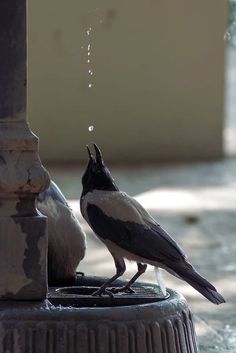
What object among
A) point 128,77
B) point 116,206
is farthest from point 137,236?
Result: point 128,77

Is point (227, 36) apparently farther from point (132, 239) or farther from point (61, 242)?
point (132, 239)

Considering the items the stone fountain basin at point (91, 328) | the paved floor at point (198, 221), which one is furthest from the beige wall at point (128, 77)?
the stone fountain basin at point (91, 328)

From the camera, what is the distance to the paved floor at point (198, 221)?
19.8 ft

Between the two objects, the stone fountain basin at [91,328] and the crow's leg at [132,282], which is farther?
the crow's leg at [132,282]

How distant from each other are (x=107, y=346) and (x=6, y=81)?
0.88 meters

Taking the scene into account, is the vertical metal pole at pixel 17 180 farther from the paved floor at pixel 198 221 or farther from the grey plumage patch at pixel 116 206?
the paved floor at pixel 198 221

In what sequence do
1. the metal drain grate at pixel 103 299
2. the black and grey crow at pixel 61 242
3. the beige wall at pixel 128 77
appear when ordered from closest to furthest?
the metal drain grate at pixel 103 299 < the black and grey crow at pixel 61 242 < the beige wall at pixel 128 77

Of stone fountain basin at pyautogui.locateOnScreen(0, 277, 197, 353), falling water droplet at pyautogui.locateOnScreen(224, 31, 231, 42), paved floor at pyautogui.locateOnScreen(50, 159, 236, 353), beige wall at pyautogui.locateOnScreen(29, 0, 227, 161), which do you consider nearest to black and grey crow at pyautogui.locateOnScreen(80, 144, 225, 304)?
stone fountain basin at pyautogui.locateOnScreen(0, 277, 197, 353)

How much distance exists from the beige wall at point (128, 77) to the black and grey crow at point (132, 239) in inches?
383

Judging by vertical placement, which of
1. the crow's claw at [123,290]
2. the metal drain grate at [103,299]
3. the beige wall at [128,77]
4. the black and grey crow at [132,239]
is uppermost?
the black and grey crow at [132,239]

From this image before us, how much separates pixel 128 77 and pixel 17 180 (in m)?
10.6

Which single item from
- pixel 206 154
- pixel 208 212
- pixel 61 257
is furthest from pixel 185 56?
pixel 61 257

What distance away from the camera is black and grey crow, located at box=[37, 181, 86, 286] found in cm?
413

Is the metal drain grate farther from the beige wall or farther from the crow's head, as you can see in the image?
the beige wall
